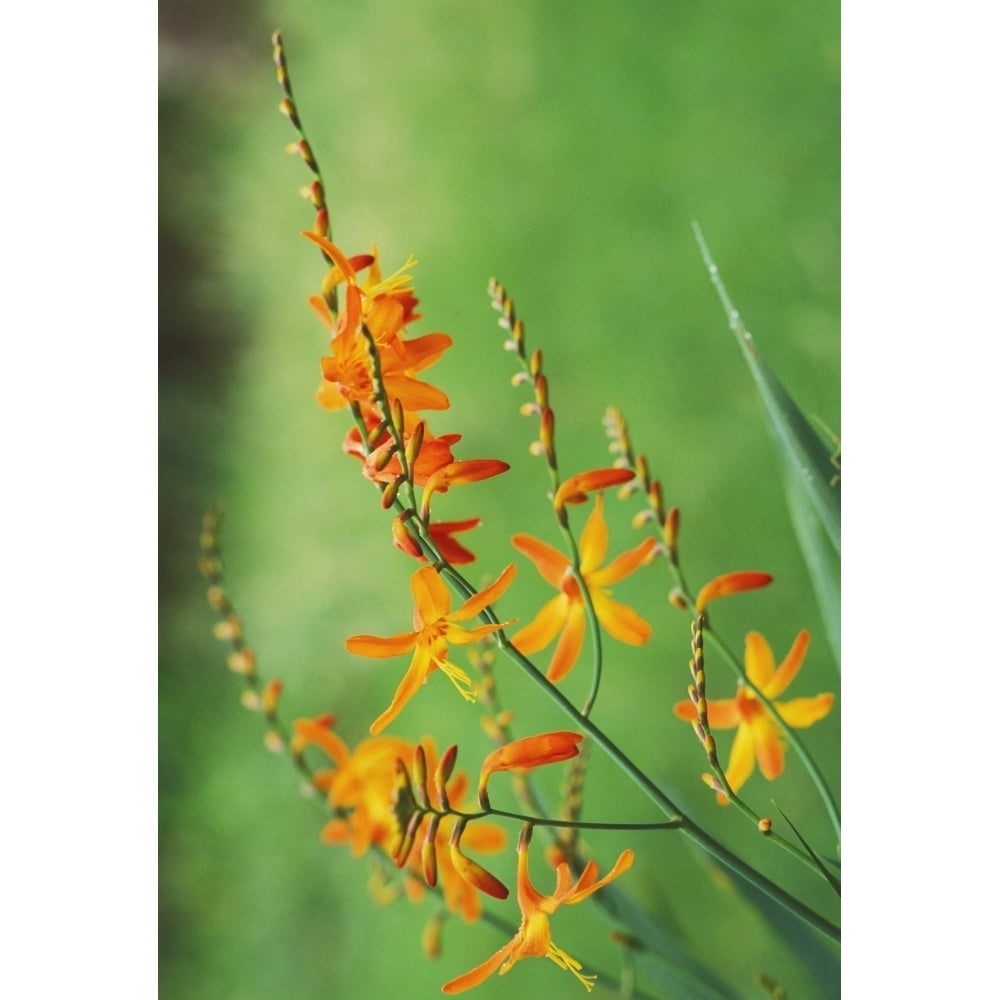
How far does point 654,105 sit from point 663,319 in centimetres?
19

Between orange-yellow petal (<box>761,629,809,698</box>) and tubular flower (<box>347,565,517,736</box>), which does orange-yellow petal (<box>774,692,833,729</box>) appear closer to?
orange-yellow petal (<box>761,629,809,698</box>)

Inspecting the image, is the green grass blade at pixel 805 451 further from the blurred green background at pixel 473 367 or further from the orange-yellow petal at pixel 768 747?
the orange-yellow petal at pixel 768 747

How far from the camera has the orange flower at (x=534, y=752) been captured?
2.60 feet

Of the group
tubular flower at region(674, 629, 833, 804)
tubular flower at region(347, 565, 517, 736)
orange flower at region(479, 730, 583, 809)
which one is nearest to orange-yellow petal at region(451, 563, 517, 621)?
tubular flower at region(347, 565, 517, 736)

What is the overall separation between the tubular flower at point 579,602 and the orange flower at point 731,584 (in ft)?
0.20

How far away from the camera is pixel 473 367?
1.05m

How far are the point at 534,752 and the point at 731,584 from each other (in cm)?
26

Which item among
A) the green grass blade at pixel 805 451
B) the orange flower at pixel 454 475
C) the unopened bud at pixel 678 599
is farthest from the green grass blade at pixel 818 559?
the orange flower at pixel 454 475

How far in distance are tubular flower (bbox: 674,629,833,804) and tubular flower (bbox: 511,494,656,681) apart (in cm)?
9
